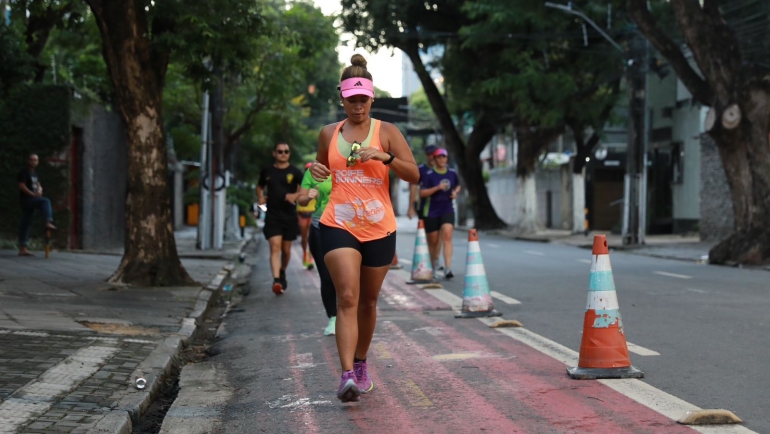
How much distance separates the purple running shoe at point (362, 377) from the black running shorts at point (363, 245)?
612 mm

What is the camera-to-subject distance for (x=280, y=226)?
12.6 metres

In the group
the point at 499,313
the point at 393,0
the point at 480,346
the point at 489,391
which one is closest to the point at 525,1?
the point at 393,0

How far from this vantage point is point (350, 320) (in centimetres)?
571

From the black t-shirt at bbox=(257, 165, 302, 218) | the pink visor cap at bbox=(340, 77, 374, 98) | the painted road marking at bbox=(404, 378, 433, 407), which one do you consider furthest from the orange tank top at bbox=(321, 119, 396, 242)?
the black t-shirt at bbox=(257, 165, 302, 218)

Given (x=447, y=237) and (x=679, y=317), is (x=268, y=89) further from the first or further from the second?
(x=679, y=317)

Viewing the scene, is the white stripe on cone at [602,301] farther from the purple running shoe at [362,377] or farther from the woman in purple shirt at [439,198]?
the woman in purple shirt at [439,198]

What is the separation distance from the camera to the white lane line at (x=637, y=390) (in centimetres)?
494

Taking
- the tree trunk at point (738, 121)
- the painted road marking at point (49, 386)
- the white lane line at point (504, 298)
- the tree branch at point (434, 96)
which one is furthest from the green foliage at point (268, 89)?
the painted road marking at point (49, 386)

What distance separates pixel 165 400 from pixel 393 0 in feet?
103

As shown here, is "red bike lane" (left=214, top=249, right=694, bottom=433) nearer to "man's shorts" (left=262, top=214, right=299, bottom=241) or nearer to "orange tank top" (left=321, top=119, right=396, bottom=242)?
"orange tank top" (left=321, top=119, right=396, bottom=242)

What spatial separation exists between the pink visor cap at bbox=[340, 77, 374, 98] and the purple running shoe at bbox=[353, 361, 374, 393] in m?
1.57

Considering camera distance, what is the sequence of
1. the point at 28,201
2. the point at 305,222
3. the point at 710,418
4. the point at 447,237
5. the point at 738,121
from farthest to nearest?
the point at 738,121
the point at 28,201
the point at 305,222
the point at 447,237
the point at 710,418

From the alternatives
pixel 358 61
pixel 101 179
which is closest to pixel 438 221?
pixel 358 61

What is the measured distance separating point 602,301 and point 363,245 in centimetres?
171
